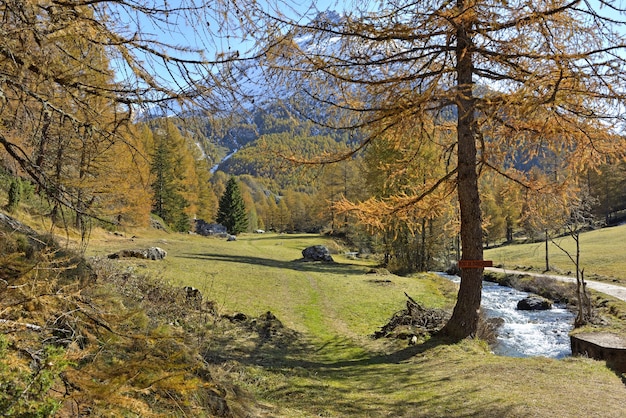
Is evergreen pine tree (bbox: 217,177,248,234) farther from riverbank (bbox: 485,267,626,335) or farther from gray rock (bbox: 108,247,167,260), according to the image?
gray rock (bbox: 108,247,167,260)

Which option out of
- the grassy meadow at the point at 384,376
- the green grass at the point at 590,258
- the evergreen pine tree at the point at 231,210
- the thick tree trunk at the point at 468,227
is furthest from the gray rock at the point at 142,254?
the evergreen pine tree at the point at 231,210

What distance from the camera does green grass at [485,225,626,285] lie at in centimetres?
2578

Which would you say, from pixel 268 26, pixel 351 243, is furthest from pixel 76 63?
pixel 351 243

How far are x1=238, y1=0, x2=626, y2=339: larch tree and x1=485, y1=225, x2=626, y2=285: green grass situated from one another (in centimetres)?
1679

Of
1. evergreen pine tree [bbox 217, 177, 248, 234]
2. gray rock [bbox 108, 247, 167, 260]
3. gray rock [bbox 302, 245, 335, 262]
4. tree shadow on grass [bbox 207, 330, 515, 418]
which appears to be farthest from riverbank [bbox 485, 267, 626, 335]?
evergreen pine tree [bbox 217, 177, 248, 234]

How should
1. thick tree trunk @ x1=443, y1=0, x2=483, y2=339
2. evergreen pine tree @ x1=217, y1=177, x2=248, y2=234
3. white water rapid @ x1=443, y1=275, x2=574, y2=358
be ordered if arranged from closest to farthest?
thick tree trunk @ x1=443, y1=0, x2=483, y2=339
white water rapid @ x1=443, y1=275, x2=574, y2=358
evergreen pine tree @ x1=217, y1=177, x2=248, y2=234

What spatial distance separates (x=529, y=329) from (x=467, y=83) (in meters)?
9.92

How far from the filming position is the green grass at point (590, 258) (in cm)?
2578

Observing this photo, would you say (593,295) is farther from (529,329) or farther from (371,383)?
(371,383)

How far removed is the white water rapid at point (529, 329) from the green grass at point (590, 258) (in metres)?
6.72

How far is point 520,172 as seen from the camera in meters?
8.04

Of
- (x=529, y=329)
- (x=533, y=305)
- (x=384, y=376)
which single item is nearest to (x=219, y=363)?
(x=384, y=376)

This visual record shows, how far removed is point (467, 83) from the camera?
20.2ft

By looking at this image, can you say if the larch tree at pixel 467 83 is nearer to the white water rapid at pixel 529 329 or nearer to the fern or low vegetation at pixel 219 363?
the fern or low vegetation at pixel 219 363
